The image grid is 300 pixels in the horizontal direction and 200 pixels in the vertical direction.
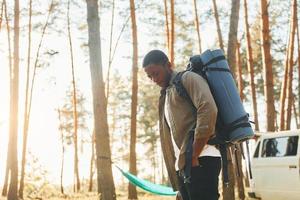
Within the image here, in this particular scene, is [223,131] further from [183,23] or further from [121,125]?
[121,125]

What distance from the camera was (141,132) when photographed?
44.4 metres

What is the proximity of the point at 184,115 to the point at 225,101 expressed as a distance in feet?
0.94

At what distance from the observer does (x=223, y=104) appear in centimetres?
307

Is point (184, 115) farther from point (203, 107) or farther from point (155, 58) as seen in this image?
point (155, 58)

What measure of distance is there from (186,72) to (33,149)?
97.7 ft

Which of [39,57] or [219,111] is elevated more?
[39,57]

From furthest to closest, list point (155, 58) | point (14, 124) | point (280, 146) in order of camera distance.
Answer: point (14, 124) → point (280, 146) → point (155, 58)

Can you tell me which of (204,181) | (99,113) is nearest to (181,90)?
(204,181)

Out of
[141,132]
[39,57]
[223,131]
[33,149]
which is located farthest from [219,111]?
[141,132]

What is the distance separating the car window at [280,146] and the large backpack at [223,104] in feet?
22.3

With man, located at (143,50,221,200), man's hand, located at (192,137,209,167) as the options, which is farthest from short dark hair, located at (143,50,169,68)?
man's hand, located at (192,137,209,167)

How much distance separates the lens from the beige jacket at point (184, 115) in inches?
117

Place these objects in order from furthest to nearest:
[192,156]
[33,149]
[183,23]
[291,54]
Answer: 1. [33,149]
2. [183,23]
3. [291,54]
4. [192,156]

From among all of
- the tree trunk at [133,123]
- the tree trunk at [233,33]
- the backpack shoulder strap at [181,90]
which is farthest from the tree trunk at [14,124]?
the backpack shoulder strap at [181,90]
